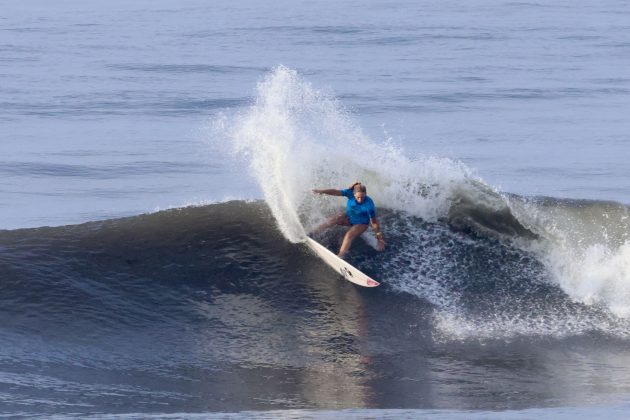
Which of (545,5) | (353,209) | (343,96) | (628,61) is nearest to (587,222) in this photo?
(353,209)

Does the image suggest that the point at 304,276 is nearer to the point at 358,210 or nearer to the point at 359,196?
the point at 358,210

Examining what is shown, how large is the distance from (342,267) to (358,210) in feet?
2.69

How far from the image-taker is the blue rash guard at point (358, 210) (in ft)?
45.1

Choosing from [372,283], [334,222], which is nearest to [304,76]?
[334,222]

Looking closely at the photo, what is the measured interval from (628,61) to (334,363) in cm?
3255

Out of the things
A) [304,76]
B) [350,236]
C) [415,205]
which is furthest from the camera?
[304,76]

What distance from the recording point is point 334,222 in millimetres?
14180

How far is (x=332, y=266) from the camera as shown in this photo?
1383 centimetres

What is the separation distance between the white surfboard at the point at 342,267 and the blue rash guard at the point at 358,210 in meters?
0.55

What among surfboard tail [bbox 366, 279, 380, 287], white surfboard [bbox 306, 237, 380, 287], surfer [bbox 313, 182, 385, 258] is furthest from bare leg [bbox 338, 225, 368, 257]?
surfboard tail [bbox 366, 279, 380, 287]

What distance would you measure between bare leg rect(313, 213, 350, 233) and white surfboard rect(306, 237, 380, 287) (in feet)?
1.18

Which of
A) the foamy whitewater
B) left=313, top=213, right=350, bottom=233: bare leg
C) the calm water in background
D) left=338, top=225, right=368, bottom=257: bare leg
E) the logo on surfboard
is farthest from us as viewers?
the calm water in background

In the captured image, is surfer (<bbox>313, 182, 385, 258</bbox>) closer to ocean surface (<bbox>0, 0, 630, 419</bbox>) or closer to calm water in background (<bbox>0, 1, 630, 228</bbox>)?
ocean surface (<bbox>0, 0, 630, 419</bbox>)

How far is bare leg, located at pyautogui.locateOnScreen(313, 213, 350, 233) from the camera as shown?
552 inches
